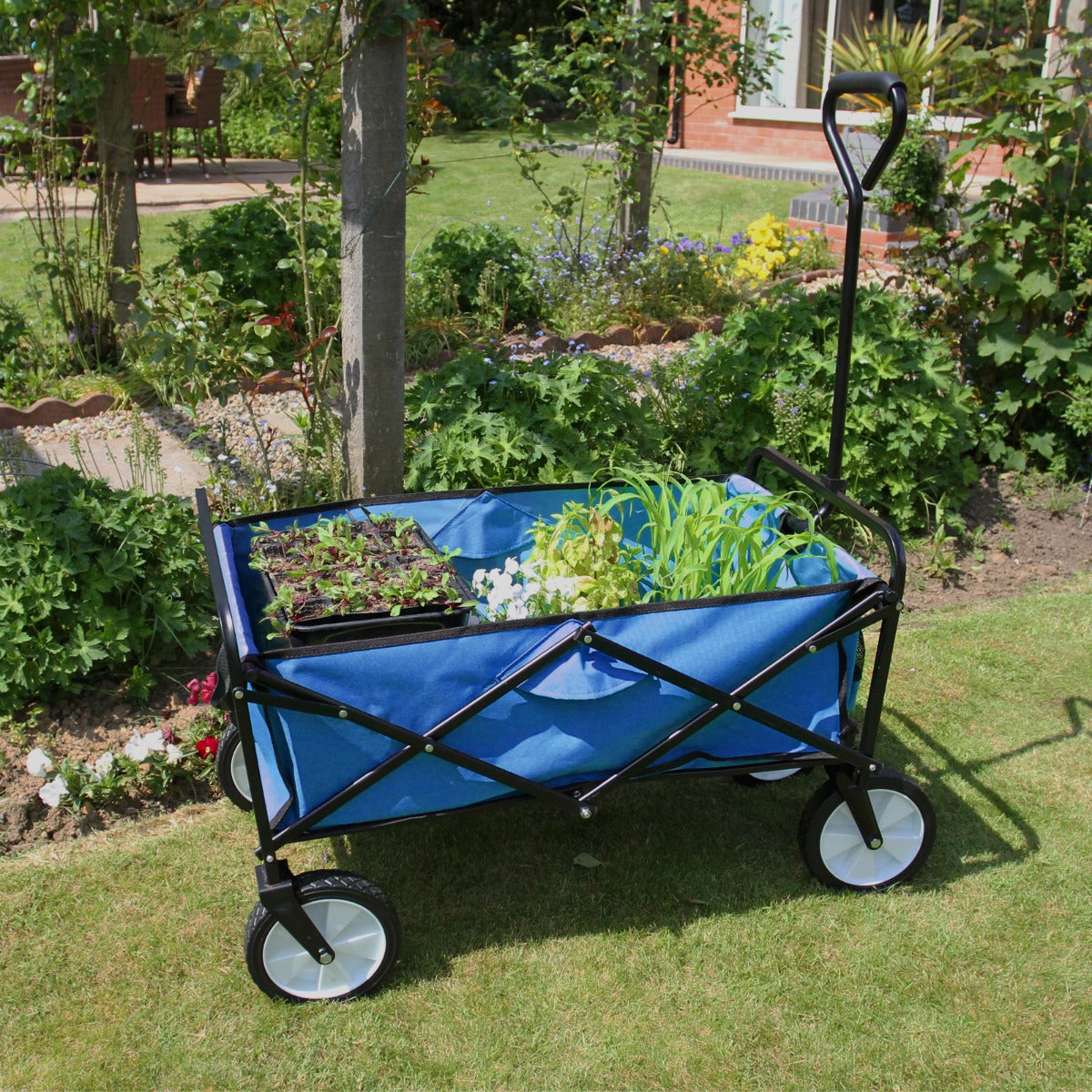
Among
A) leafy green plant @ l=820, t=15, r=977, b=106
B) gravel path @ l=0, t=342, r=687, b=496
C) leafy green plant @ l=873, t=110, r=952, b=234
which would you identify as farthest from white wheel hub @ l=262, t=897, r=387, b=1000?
leafy green plant @ l=820, t=15, r=977, b=106

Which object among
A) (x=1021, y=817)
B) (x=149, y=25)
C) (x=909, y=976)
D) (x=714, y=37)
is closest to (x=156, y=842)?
(x=909, y=976)

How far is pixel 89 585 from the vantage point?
317 cm

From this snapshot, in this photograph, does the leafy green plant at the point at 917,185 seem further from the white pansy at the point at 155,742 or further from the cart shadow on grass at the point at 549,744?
the white pansy at the point at 155,742

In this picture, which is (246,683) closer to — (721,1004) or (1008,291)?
(721,1004)

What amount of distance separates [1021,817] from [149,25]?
14.8ft

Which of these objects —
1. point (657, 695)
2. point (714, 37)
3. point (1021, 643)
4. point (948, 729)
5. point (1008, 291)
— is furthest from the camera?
point (714, 37)

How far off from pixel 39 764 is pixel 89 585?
52cm

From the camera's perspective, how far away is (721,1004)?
2.44 m

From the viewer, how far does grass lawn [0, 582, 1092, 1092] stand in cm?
229

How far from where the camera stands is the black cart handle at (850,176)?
268 cm

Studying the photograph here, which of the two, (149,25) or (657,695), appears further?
(149,25)

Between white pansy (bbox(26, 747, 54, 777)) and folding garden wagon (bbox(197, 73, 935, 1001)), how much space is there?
585 mm

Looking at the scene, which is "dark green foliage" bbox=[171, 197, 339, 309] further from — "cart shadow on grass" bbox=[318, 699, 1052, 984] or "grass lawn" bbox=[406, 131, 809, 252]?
"cart shadow on grass" bbox=[318, 699, 1052, 984]

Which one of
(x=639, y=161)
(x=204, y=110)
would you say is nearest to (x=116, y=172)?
(x=639, y=161)
